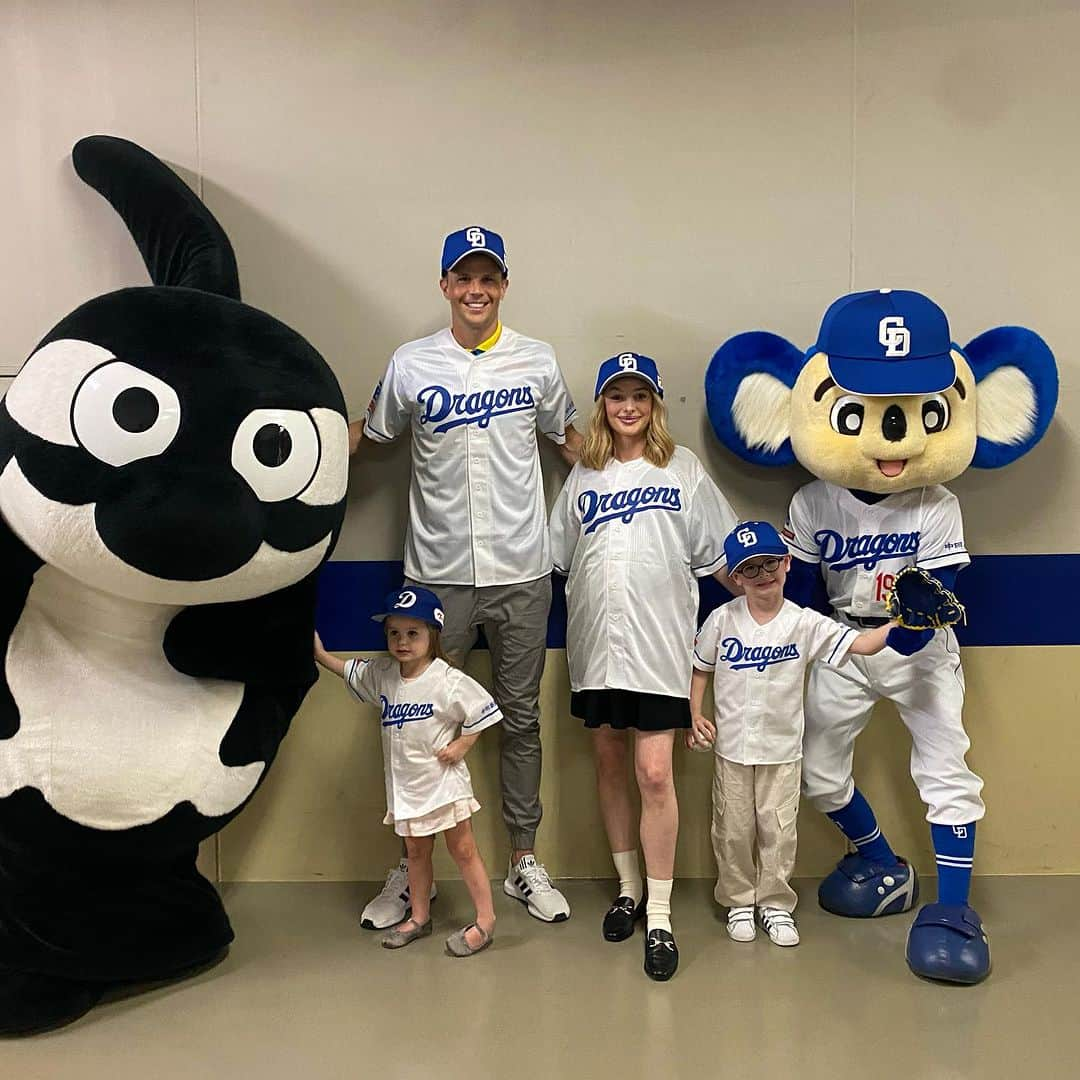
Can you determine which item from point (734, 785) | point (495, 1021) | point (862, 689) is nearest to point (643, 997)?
point (495, 1021)

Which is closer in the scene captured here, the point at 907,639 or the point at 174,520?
the point at 174,520

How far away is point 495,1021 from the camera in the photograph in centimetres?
238

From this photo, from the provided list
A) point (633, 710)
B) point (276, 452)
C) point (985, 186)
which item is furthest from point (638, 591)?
point (985, 186)

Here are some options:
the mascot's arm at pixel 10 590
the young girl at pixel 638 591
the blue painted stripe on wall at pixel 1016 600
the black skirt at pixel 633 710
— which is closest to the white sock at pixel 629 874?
the young girl at pixel 638 591

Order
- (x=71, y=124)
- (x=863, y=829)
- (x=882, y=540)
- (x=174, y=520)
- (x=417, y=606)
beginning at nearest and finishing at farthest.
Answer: (x=174, y=520) < (x=417, y=606) < (x=882, y=540) < (x=863, y=829) < (x=71, y=124)

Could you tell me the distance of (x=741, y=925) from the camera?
2756mm

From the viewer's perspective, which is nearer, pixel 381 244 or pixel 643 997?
pixel 643 997

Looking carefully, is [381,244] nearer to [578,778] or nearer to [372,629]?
[372,629]

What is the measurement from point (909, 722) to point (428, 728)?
128 centimetres

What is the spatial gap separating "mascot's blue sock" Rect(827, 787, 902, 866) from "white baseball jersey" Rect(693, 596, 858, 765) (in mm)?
326

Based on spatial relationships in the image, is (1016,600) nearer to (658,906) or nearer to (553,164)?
(658,906)

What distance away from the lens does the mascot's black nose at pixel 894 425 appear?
2725mm

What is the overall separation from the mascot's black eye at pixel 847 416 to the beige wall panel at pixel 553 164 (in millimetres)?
399

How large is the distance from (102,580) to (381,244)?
1345mm
